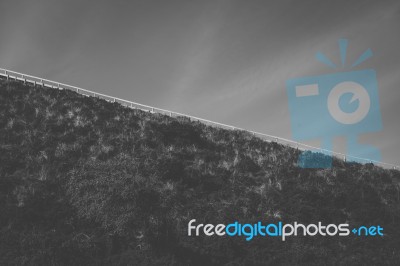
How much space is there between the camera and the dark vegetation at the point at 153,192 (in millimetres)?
13086

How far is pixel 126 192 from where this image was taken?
15.7 meters

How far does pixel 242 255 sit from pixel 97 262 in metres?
5.03

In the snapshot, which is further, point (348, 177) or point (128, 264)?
point (348, 177)

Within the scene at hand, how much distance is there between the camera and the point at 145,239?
1352 cm

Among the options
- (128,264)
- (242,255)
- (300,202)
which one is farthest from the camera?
(300,202)

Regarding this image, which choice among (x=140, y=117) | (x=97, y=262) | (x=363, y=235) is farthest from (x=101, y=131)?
(x=363, y=235)

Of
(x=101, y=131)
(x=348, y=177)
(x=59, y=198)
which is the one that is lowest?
(x=59, y=198)

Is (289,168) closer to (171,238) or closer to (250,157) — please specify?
(250,157)

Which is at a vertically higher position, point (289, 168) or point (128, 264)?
point (289, 168)

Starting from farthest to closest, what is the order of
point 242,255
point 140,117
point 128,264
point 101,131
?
point 140,117
point 101,131
point 242,255
point 128,264

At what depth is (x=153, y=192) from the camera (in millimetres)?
16453

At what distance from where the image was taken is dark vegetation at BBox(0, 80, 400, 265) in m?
13.1

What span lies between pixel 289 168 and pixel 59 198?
42.7ft

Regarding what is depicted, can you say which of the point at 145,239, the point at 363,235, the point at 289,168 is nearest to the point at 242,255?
the point at 145,239
